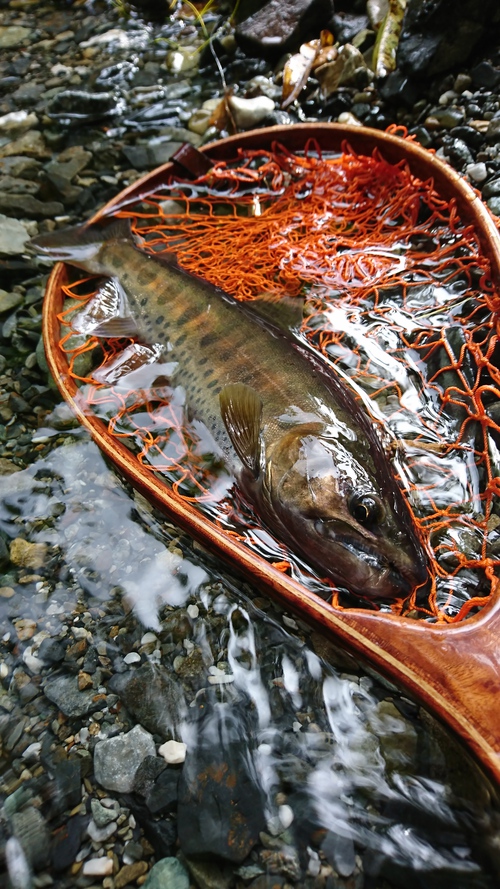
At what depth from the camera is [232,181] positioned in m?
4.96

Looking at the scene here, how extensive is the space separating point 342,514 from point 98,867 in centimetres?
172

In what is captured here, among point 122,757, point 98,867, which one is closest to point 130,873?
point 98,867

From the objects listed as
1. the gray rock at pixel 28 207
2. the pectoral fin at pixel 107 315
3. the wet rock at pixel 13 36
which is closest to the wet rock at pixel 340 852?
the pectoral fin at pixel 107 315

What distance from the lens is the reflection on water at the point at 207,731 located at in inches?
86.6

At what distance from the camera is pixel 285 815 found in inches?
90.5

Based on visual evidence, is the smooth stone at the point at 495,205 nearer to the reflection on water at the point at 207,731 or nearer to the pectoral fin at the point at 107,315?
the pectoral fin at the point at 107,315

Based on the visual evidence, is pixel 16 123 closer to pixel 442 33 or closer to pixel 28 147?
pixel 28 147

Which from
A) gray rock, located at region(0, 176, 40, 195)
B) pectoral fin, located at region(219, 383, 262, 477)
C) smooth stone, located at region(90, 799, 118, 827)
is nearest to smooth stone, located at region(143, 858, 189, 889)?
smooth stone, located at region(90, 799, 118, 827)

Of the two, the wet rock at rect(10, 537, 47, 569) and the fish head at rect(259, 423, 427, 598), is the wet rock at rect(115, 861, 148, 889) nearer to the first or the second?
the fish head at rect(259, 423, 427, 598)

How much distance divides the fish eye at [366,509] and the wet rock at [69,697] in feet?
4.98

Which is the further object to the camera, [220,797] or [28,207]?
[28,207]

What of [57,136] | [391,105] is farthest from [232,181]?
[57,136]

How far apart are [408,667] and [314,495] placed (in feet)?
2.70

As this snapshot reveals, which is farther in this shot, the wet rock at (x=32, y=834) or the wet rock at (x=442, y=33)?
the wet rock at (x=442, y=33)
